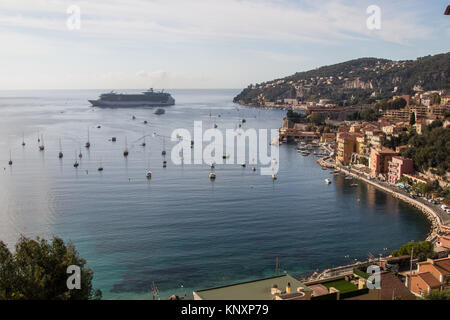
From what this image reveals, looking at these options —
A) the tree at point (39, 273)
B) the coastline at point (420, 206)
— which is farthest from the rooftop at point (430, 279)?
the tree at point (39, 273)

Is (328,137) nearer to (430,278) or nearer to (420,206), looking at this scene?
(420,206)

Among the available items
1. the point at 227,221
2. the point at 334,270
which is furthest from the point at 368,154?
the point at 334,270

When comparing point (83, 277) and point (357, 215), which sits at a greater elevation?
point (83, 277)

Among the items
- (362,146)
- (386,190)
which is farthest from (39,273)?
(362,146)

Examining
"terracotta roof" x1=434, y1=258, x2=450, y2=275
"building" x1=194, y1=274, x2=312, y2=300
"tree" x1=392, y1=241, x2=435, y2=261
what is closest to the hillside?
"tree" x1=392, y1=241, x2=435, y2=261

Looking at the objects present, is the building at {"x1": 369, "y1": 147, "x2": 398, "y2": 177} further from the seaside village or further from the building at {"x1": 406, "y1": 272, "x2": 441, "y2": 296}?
→ the building at {"x1": 406, "y1": 272, "x2": 441, "y2": 296}
